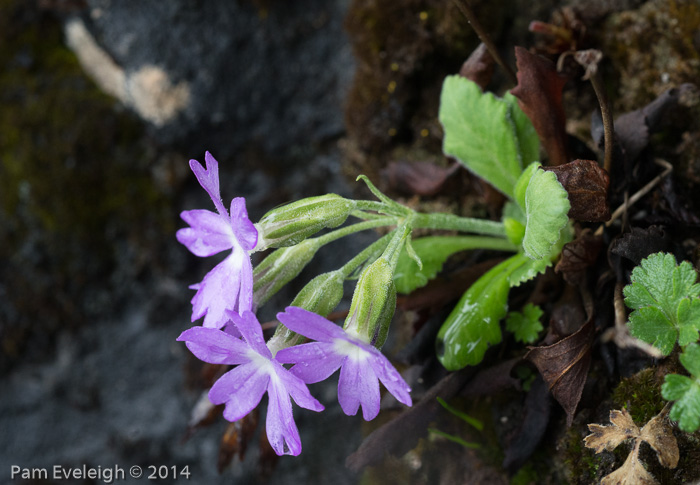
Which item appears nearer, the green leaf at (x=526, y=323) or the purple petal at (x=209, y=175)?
the purple petal at (x=209, y=175)

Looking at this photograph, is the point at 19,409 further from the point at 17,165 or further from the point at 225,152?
the point at 225,152

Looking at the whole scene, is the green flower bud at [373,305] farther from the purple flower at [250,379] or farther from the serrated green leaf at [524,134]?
the serrated green leaf at [524,134]

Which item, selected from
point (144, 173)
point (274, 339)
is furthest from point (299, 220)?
point (144, 173)

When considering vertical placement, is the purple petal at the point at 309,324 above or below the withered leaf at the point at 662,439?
above

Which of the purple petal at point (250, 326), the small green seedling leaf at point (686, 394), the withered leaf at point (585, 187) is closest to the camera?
the small green seedling leaf at point (686, 394)

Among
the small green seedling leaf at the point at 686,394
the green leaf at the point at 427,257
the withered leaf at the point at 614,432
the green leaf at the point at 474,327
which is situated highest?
the green leaf at the point at 427,257

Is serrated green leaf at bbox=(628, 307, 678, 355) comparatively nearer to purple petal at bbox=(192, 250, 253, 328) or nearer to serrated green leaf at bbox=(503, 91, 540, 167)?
serrated green leaf at bbox=(503, 91, 540, 167)

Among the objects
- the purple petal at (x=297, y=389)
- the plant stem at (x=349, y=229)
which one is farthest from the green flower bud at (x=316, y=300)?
the purple petal at (x=297, y=389)

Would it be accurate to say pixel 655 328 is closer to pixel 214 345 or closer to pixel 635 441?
pixel 635 441
